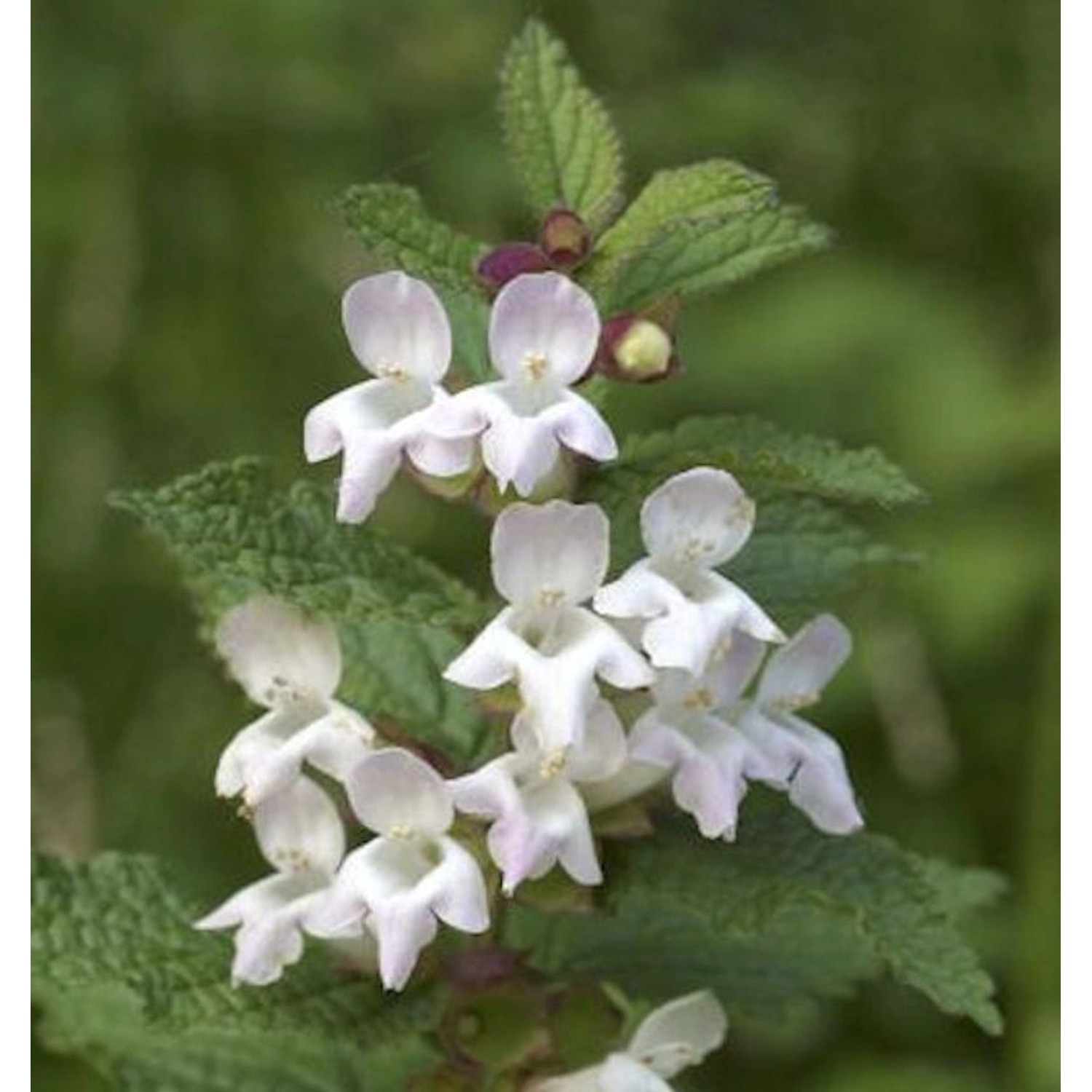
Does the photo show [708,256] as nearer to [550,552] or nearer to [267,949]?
[550,552]

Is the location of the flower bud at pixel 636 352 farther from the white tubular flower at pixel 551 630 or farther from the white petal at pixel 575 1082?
the white petal at pixel 575 1082

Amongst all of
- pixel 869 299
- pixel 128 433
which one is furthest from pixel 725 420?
pixel 869 299

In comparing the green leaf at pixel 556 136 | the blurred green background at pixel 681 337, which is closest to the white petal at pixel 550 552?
the green leaf at pixel 556 136

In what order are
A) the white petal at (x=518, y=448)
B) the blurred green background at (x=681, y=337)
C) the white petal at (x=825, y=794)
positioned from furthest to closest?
1. the blurred green background at (x=681, y=337)
2. the white petal at (x=825, y=794)
3. the white petal at (x=518, y=448)

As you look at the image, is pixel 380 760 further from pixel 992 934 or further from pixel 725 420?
pixel 992 934

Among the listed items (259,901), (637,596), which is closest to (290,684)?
(259,901)

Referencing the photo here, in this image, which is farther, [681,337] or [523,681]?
[681,337]
